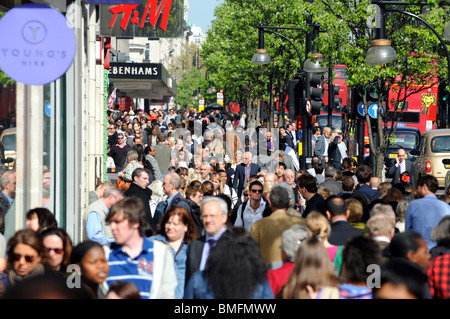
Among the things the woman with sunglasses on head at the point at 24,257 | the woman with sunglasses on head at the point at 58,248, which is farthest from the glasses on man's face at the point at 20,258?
the woman with sunglasses on head at the point at 58,248

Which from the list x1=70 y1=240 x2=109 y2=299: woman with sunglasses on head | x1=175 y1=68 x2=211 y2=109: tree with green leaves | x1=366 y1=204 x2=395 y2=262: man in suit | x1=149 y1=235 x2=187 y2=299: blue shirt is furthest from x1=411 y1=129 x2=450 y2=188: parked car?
x1=175 y1=68 x2=211 y2=109: tree with green leaves

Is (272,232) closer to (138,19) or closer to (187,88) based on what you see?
(138,19)

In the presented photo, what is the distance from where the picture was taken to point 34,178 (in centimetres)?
905

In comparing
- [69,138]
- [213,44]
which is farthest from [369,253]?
[213,44]

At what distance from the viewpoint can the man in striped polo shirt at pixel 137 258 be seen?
623 cm

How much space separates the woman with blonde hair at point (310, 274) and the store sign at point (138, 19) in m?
10.1

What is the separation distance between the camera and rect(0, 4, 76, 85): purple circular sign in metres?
7.40

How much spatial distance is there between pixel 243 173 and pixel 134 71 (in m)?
19.1

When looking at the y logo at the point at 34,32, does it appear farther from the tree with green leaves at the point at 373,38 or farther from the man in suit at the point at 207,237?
the tree with green leaves at the point at 373,38

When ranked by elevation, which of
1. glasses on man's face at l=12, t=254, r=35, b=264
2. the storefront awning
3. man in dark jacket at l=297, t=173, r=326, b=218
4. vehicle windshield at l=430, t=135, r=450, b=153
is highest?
the storefront awning

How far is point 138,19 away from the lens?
50.6 ft

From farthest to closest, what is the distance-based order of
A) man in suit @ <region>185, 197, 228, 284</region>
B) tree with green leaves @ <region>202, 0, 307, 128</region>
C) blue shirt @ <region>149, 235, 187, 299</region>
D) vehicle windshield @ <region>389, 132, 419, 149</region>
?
1. tree with green leaves @ <region>202, 0, 307, 128</region>
2. vehicle windshield @ <region>389, 132, 419, 149</region>
3. man in suit @ <region>185, 197, 228, 284</region>
4. blue shirt @ <region>149, 235, 187, 299</region>

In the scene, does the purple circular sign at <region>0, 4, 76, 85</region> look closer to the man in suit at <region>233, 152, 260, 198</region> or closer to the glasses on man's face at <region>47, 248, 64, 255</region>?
the glasses on man's face at <region>47, 248, 64, 255</region>

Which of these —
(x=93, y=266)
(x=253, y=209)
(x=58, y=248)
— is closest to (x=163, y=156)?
(x=253, y=209)
